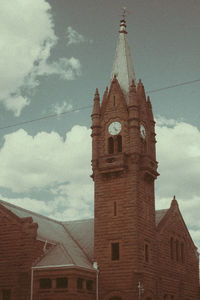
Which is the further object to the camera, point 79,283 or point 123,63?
point 123,63

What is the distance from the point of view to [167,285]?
64.9 metres

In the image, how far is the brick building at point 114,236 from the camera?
56156 millimetres

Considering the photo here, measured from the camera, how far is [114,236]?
59.7m

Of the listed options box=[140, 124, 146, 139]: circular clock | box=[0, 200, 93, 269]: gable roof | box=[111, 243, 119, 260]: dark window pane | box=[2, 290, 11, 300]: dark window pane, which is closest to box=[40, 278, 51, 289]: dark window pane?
box=[0, 200, 93, 269]: gable roof

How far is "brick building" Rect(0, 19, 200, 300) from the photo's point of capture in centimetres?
5616

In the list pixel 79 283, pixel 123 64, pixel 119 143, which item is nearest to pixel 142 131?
pixel 119 143

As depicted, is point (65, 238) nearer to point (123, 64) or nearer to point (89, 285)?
point (89, 285)

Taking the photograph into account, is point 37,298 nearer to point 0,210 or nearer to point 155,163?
point 0,210

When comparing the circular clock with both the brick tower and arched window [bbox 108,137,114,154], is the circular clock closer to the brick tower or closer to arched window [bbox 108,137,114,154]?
the brick tower

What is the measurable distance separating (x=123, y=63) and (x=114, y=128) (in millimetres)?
10648

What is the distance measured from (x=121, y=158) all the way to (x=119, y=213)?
21.5 feet

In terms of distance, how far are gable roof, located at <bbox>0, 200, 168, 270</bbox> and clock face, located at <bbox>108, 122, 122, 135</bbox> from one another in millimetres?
13951

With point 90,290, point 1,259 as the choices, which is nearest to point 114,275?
point 90,290

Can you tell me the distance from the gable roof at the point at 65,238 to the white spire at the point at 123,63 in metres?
19.0
